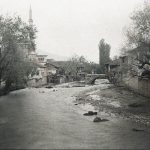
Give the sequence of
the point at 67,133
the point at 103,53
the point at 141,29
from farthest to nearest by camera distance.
Answer: the point at 103,53
the point at 141,29
the point at 67,133

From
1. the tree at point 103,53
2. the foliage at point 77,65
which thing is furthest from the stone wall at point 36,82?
the tree at point 103,53

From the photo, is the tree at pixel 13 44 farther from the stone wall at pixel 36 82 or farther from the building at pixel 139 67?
the stone wall at pixel 36 82

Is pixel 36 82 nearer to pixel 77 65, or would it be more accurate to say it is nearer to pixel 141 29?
pixel 77 65

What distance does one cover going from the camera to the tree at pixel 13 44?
193ft

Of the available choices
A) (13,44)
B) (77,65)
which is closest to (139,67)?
(13,44)

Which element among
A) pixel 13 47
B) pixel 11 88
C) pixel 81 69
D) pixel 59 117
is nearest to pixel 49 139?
pixel 59 117

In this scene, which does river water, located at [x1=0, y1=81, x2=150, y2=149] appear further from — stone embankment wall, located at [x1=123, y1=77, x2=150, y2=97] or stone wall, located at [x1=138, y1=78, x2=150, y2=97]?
stone embankment wall, located at [x1=123, y1=77, x2=150, y2=97]

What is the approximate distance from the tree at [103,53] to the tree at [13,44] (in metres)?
86.1

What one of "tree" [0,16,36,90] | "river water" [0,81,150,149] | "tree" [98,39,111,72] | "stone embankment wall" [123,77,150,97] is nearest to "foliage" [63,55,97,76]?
"tree" [98,39,111,72]

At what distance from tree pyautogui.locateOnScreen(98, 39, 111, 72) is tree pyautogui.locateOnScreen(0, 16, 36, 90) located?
86052mm

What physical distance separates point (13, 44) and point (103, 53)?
305ft

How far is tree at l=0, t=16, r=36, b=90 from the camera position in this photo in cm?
5895

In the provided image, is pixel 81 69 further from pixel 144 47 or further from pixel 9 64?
pixel 144 47

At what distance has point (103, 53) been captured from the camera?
150125mm
